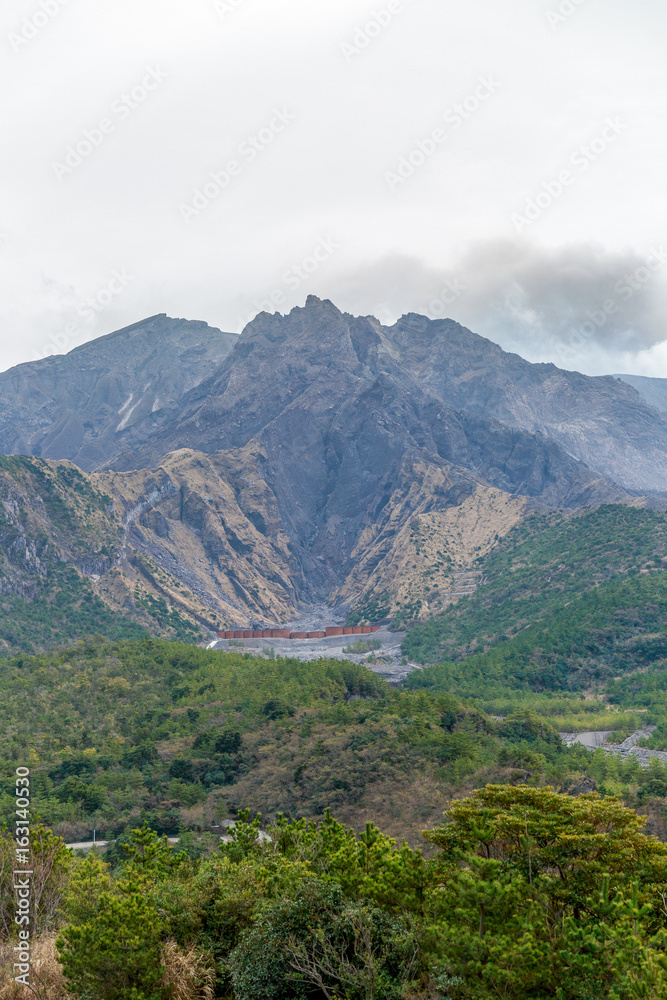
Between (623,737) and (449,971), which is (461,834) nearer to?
(449,971)

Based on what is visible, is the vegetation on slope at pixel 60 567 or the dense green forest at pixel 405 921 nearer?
the dense green forest at pixel 405 921

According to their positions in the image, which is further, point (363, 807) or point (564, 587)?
point (564, 587)

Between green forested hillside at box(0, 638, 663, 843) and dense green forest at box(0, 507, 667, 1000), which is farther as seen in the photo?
green forested hillside at box(0, 638, 663, 843)

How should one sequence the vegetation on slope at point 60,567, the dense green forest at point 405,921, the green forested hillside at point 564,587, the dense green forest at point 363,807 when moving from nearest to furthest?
the dense green forest at point 405,921, the dense green forest at point 363,807, the green forested hillside at point 564,587, the vegetation on slope at point 60,567

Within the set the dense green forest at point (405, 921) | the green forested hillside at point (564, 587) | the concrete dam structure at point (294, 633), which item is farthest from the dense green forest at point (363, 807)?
the concrete dam structure at point (294, 633)

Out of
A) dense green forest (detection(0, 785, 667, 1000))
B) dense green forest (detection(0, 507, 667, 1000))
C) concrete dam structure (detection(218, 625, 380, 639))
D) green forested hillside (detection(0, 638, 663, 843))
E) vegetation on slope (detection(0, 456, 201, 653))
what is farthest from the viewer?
concrete dam structure (detection(218, 625, 380, 639))

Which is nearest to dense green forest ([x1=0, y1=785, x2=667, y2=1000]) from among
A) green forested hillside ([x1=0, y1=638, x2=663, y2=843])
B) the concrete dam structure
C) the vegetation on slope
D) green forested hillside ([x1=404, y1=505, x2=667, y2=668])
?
green forested hillside ([x1=0, y1=638, x2=663, y2=843])

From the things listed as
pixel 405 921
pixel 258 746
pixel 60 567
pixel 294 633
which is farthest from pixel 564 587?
pixel 405 921

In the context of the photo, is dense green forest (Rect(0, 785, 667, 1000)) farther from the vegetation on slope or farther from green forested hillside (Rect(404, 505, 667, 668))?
the vegetation on slope

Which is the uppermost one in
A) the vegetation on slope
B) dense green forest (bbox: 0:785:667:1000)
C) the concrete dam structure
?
the vegetation on slope

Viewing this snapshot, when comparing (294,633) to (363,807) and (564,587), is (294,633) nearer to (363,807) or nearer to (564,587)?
(564,587)

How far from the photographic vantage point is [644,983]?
20.1 metres

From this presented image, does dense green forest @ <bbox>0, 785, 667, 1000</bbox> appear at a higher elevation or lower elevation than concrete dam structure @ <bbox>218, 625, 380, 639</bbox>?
higher

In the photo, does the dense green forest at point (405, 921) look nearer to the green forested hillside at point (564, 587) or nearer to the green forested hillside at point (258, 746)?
the green forested hillside at point (258, 746)
